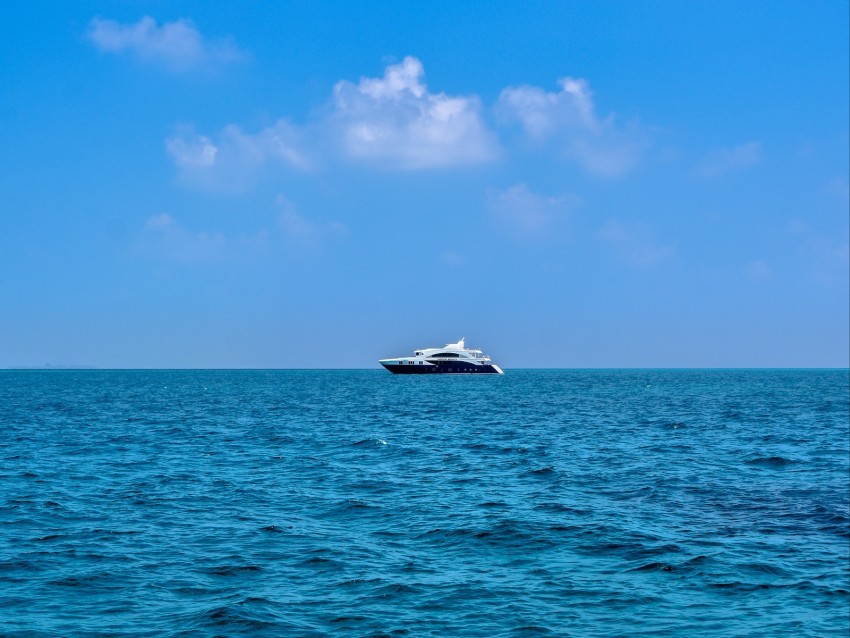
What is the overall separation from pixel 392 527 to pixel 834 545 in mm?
13472

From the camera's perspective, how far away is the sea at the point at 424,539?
1577 centimetres

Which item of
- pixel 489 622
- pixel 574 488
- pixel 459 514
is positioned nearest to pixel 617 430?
pixel 574 488

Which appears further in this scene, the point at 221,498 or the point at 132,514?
the point at 221,498

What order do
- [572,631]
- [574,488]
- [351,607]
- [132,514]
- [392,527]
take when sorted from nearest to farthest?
1. [572,631]
2. [351,607]
3. [392,527]
4. [132,514]
5. [574,488]

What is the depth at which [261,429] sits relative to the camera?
57.7m

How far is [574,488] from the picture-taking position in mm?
30500

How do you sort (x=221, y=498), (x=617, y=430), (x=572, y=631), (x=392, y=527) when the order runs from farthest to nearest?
(x=617, y=430) → (x=221, y=498) → (x=392, y=527) → (x=572, y=631)

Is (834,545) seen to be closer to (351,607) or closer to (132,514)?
(351,607)

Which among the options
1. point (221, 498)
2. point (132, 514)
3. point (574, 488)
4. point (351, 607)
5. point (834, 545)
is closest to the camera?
point (351, 607)

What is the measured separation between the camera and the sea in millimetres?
15773

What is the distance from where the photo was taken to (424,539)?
2214 cm

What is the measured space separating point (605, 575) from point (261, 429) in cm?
4301

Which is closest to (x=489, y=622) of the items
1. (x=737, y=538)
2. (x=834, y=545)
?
(x=737, y=538)

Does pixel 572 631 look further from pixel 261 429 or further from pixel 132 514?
pixel 261 429
